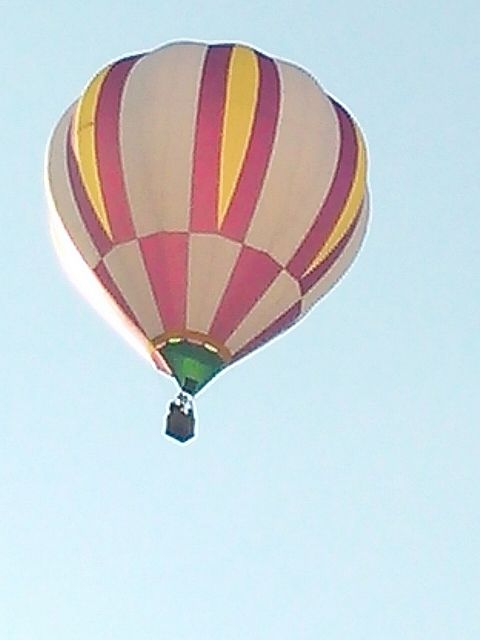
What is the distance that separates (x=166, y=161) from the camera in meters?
33.5

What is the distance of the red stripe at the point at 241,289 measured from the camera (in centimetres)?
3334

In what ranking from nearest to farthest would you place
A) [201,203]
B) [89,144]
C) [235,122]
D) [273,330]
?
1. [201,203]
2. [235,122]
3. [89,144]
4. [273,330]

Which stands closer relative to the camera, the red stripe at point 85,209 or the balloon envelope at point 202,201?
the balloon envelope at point 202,201

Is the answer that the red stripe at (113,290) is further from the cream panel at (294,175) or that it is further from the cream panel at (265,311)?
the cream panel at (294,175)

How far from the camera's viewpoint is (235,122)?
33.7 meters

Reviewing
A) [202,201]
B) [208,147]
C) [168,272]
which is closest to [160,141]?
[208,147]

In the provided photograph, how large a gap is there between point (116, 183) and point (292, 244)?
1568mm

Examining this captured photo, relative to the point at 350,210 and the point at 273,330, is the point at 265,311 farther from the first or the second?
the point at 350,210

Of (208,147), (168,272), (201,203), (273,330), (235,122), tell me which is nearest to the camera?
(168,272)

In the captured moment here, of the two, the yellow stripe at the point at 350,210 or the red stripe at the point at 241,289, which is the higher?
the yellow stripe at the point at 350,210

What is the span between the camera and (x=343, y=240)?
34.1 m

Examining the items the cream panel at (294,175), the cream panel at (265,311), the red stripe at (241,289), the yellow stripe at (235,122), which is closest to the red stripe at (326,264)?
the cream panel at (265,311)

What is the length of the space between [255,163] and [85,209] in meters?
1.50

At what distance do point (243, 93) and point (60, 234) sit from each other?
2.01m
